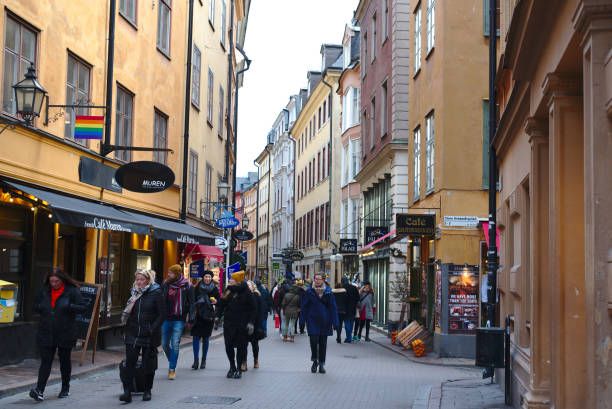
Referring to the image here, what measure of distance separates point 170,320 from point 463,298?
8346 mm

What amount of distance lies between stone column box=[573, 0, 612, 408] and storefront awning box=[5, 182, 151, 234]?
920cm

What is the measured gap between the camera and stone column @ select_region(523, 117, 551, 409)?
930 cm

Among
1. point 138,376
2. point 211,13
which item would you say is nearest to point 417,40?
point 211,13

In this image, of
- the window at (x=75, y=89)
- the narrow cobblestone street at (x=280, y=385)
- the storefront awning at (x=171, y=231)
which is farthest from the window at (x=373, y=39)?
the window at (x=75, y=89)

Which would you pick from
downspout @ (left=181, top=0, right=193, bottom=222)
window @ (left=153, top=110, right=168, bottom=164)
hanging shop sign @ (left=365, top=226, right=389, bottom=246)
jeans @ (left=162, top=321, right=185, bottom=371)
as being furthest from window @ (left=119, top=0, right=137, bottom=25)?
hanging shop sign @ (left=365, top=226, right=389, bottom=246)

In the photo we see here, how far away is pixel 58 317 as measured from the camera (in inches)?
438

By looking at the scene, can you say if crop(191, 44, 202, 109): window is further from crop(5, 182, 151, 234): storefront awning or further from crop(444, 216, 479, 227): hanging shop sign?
crop(444, 216, 479, 227): hanging shop sign

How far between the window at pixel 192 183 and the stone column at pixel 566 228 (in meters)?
18.9

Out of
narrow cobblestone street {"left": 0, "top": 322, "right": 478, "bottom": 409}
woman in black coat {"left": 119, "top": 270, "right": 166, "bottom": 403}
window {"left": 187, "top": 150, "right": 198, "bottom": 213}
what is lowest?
narrow cobblestone street {"left": 0, "top": 322, "right": 478, "bottom": 409}

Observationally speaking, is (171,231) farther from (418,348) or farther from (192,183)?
(192,183)

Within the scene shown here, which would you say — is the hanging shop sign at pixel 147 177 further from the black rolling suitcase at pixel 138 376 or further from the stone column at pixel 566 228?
the stone column at pixel 566 228

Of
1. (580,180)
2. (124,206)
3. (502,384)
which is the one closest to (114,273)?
(124,206)

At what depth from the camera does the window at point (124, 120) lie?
19188 mm

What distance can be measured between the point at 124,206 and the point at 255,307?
19.7 ft
